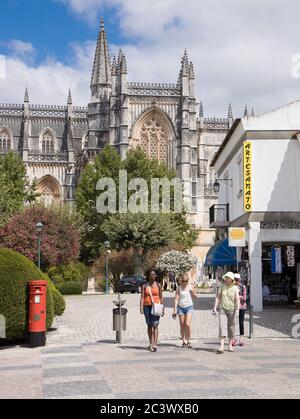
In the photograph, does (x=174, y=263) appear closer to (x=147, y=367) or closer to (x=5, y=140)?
(x=147, y=367)

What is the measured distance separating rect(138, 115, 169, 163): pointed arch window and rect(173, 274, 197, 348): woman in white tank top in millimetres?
54506

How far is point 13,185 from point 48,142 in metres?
A: 28.6

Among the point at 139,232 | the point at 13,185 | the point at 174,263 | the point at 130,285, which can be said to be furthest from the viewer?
the point at 13,185

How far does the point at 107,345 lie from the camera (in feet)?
46.9

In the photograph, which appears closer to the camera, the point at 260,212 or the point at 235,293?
the point at 235,293

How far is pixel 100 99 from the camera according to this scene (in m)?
70.6

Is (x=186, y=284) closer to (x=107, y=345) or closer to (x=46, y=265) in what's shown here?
(x=107, y=345)

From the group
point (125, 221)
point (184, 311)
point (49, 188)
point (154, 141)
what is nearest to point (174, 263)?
point (125, 221)

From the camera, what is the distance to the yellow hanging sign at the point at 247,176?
76.7 feet

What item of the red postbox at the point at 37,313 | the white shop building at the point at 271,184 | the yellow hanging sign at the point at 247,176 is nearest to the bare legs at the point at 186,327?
the red postbox at the point at 37,313

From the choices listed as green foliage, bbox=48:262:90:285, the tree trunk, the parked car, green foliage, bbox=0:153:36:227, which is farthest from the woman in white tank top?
the tree trunk

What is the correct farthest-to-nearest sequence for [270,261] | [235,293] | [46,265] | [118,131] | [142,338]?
1. [118,131]
2. [46,265]
3. [270,261]
4. [142,338]
5. [235,293]

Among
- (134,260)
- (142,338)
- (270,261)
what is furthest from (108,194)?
(142,338)
